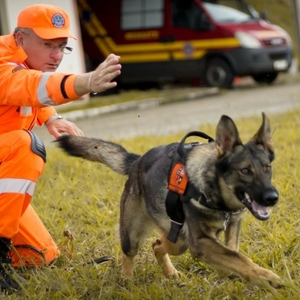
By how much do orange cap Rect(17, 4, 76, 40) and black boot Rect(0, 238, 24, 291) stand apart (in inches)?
51.5

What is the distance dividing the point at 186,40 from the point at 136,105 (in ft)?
9.42

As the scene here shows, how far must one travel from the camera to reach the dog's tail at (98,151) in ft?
16.2

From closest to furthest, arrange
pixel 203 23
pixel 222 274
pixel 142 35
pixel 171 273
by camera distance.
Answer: pixel 222 274 → pixel 171 273 → pixel 203 23 → pixel 142 35

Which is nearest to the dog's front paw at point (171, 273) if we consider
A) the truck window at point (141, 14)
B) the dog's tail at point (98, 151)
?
the dog's tail at point (98, 151)

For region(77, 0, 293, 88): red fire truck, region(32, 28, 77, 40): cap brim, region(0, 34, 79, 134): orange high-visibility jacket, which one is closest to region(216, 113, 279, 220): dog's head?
region(0, 34, 79, 134): orange high-visibility jacket

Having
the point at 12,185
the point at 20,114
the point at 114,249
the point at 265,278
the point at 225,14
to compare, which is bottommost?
the point at 225,14

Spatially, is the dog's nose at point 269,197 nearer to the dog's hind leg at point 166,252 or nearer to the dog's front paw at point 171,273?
the dog's hind leg at point 166,252

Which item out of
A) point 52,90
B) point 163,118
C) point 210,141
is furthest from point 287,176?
point 163,118

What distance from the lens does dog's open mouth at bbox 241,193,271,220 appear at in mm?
3914

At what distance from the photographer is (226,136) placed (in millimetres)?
4160

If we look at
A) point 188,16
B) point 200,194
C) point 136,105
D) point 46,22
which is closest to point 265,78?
point 188,16

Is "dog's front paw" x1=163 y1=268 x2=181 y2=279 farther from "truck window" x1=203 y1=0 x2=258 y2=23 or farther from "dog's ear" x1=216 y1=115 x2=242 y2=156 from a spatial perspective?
"truck window" x1=203 y1=0 x2=258 y2=23

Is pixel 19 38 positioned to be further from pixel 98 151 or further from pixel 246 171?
pixel 246 171

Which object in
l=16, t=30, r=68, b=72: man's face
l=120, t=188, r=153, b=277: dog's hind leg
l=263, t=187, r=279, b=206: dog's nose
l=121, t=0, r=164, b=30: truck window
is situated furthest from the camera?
l=121, t=0, r=164, b=30: truck window
